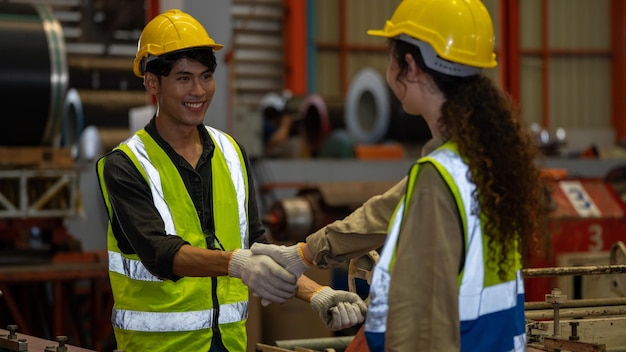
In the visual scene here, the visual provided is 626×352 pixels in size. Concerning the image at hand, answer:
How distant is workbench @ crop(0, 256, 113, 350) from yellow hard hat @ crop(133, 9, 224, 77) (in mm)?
4309

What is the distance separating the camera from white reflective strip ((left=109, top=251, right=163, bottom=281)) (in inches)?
122

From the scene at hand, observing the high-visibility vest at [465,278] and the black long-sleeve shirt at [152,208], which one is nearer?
the high-visibility vest at [465,278]

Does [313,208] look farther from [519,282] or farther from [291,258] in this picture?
[519,282]

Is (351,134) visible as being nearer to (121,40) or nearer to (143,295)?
(121,40)

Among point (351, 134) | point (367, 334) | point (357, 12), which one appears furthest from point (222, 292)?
point (357, 12)

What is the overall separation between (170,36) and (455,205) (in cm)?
145

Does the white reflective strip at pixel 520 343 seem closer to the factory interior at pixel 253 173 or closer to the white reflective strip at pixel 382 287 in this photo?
the white reflective strip at pixel 382 287

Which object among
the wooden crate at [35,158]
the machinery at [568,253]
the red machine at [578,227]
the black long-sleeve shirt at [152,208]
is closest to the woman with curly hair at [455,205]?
the machinery at [568,253]

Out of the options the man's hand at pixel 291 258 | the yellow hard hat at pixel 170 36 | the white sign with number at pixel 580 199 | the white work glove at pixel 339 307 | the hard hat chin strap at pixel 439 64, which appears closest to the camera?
the hard hat chin strap at pixel 439 64

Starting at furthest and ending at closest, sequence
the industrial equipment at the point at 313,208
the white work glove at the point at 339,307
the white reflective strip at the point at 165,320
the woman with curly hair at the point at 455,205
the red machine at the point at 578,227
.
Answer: the industrial equipment at the point at 313,208 < the red machine at the point at 578,227 < the white reflective strip at the point at 165,320 < the white work glove at the point at 339,307 < the woman with curly hair at the point at 455,205

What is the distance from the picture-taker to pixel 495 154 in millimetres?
2229

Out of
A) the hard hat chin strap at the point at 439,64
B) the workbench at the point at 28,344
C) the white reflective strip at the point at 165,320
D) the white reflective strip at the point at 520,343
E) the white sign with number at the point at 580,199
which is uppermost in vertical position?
the hard hat chin strap at the point at 439,64

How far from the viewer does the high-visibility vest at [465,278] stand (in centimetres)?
218

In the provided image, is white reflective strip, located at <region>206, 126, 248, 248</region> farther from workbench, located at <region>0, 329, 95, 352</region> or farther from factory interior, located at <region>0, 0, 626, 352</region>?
workbench, located at <region>0, 329, 95, 352</region>
